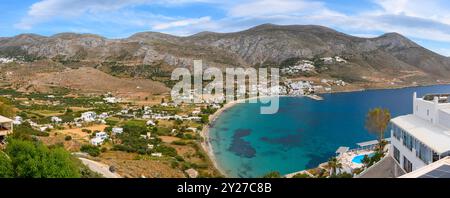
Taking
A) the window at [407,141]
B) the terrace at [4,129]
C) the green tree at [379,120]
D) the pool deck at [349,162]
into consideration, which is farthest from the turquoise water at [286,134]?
the terrace at [4,129]

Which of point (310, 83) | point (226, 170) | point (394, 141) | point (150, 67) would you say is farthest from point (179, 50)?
point (394, 141)

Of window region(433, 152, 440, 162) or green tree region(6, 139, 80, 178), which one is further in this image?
window region(433, 152, 440, 162)

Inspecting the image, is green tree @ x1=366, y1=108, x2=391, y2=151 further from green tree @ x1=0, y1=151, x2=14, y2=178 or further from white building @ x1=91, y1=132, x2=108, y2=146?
green tree @ x1=0, y1=151, x2=14, y2=178

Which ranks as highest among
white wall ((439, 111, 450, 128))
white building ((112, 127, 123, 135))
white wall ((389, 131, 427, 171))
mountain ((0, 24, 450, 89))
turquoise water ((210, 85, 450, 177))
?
mountain ((0, 24, 450, 89))

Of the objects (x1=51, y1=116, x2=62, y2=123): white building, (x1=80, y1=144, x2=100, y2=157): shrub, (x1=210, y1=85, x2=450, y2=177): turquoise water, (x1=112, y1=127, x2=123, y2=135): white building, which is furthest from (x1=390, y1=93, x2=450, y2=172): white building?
(x1=51, y1=116, x2=62, y2=123): white building

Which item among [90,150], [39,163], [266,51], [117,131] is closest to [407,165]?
[39,163]

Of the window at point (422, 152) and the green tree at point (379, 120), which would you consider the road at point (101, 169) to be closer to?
the window at point (422, 152)
